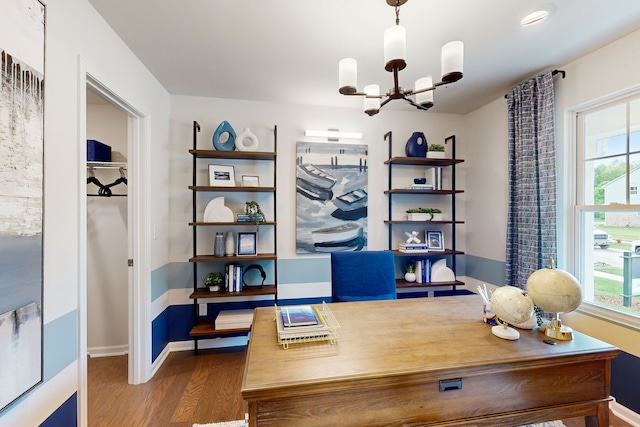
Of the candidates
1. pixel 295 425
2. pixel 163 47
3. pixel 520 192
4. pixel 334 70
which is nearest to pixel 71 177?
pixel 163 47

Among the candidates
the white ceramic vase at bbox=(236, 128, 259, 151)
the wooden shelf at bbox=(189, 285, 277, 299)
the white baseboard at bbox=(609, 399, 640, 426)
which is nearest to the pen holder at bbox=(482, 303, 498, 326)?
the white baseboard at bbox=(609, 399, 640, 426)

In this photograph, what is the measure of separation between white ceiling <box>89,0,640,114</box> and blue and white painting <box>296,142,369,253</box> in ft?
2.39

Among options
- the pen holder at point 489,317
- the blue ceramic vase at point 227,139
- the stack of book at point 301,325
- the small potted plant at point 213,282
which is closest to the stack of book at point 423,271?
the pen holder at point 489,317

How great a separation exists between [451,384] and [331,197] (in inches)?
83.8

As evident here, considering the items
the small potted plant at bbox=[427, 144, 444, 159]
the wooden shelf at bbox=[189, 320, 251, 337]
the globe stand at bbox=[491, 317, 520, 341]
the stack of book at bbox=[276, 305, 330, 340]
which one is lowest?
the wooden shelf at bbox=[189, 320, 251, 337]

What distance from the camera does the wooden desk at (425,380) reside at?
0.92m

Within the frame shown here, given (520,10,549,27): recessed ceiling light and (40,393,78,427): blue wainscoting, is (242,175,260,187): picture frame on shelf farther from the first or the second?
(520,10,549,27): recessed ceiling light

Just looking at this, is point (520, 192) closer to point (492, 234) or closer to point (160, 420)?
point (492, 234)

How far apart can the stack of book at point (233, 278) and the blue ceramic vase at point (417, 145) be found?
7.30 feet

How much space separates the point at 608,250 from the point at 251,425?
269cm

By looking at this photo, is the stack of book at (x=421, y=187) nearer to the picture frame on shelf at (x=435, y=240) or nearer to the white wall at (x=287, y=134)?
the white wall at (x=287, y=134)

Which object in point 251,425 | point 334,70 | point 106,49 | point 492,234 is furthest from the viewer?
point 492,234

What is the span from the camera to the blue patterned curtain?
215cm

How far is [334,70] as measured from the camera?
2.21 meters
